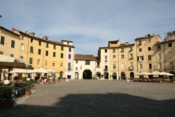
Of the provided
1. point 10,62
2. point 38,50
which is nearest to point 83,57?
point 38,50

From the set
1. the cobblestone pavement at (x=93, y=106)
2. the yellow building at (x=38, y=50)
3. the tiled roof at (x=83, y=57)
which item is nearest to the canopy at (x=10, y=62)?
the cobblestone pavement at (x=93, y=106)

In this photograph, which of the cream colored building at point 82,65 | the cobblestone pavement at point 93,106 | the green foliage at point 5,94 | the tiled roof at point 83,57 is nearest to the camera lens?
the cobblestone pavement at point 93,106

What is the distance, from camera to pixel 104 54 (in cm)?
5281

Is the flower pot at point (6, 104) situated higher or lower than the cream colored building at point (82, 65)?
lower

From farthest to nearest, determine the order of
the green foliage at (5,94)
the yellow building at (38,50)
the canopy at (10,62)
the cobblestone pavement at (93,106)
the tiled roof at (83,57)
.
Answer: the tiled roof at (83,57) → the yellow building at (38,50) → the canopy at (10,62) → the green foliage at (5,94) → the cobblestone pavement at (93,106)

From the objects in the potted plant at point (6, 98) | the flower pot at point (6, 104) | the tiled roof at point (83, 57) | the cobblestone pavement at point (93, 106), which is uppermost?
the tiled roof at point (83, 57)

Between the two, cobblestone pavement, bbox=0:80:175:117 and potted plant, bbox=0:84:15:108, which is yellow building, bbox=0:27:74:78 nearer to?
cobblestone pavement, bbox=0:80:175:117

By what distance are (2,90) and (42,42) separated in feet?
121

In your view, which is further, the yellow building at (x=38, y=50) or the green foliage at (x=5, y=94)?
the yellow building at (x=38, y=50)

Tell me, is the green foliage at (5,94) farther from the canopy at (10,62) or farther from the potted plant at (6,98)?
the canopy at (10,62)

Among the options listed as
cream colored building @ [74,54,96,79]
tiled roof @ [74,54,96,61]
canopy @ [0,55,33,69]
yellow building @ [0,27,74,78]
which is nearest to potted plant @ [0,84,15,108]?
canopy @ [0,55,33,69]

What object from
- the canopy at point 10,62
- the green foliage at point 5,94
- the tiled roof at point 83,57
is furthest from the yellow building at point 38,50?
the green foliage at point 5,94

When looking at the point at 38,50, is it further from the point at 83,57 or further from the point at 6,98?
the point at 6,98

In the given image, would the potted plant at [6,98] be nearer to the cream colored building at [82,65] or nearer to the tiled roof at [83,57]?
the cream colored building at [82,65]
